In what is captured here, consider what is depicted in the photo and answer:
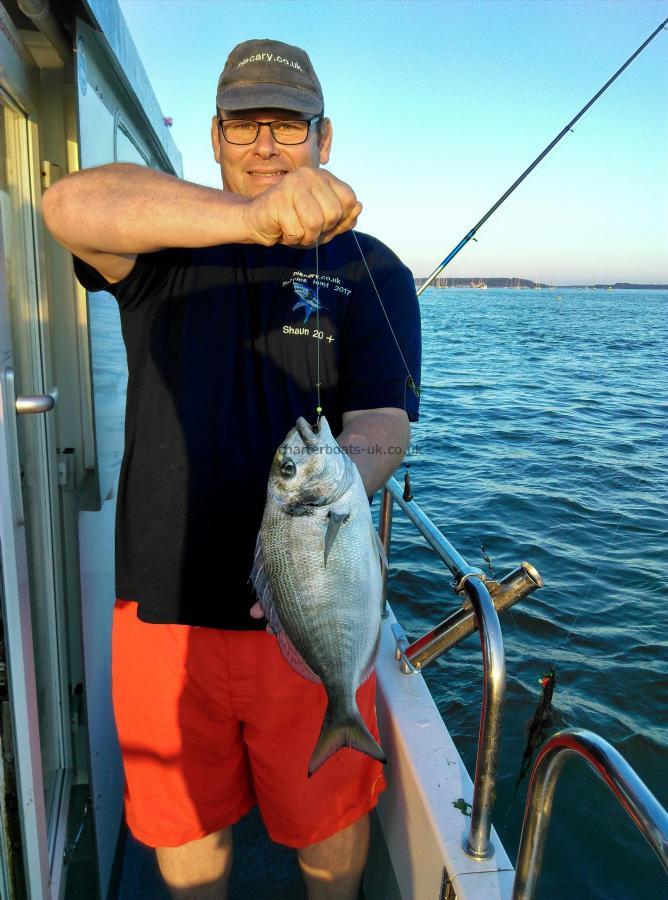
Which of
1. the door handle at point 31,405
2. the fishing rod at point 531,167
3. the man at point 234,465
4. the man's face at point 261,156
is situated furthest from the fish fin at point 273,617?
the fishing rod at point 531,167

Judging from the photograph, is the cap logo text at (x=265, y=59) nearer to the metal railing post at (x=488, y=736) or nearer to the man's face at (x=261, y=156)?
the man's face at (x=261, y=156)

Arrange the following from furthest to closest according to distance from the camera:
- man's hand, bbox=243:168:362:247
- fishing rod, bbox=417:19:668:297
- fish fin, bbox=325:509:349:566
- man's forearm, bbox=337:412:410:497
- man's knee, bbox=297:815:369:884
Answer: fishing rod, bbox=417:19:668:297 < man's knee, bbox=297:815:369:884 < man's forearm, bbox=337:412:410:497 < fish fin, bbox=325:509:349:566 < man's hand, bbox=243:168:362:247

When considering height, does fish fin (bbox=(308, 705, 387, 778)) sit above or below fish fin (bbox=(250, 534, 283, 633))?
below

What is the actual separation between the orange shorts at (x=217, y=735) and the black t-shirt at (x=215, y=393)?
14 centimetres

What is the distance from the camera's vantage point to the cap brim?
7.01 ft

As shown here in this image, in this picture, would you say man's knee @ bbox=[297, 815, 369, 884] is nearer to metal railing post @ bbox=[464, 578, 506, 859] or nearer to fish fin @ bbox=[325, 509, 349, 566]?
metal railing post @ bbox=[464, 578, 506, 859]

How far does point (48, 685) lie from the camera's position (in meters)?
2.69

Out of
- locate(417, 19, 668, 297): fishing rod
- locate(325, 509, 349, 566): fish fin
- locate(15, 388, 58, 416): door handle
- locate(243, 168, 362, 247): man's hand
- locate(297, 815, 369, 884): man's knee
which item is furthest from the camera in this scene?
locate(417, 19, 668, 297): fishing rod

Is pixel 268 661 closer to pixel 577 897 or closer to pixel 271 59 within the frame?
pixel 271 59

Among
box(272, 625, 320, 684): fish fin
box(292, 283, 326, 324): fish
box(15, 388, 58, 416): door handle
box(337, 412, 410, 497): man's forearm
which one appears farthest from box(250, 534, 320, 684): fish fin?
box(292, 283, 326, 324): fish

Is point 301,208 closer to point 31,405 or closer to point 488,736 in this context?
point 31,405

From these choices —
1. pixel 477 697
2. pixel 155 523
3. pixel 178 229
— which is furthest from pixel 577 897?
pixel 178 229

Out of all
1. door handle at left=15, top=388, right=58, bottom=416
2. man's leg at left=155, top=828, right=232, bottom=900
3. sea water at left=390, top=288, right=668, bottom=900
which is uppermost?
door handle at left=15, top=388, right=58, bottom=416

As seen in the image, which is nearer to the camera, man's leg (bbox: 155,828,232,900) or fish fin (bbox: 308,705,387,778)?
fish fin (bbox: 308,705,387,778)
